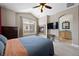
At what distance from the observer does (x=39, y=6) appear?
7.73 feet

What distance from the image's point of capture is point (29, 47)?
225 cm

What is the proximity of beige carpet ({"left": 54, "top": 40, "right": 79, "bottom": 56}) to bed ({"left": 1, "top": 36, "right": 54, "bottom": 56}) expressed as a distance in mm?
110

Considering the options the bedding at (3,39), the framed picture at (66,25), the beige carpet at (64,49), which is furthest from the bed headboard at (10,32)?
the framed picture at (66,25)

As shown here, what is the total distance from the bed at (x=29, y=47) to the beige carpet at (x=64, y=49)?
0.11 metres

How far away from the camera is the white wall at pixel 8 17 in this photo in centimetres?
238

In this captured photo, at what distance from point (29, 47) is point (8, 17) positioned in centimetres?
74

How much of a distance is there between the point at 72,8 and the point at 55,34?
0.64m

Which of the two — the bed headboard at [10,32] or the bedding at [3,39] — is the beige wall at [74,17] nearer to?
the bed headboard at [10,32]

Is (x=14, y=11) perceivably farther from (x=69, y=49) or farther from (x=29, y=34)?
(x=69, y=49)

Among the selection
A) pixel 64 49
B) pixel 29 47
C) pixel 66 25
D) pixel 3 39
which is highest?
pixel 66 25

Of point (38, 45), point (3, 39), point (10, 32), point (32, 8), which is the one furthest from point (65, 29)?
point (3, 39)

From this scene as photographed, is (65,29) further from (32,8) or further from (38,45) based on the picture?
(32,8)

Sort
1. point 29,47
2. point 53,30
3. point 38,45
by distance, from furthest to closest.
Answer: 1. point 53,30
2. point 38,45
3. point 29,47

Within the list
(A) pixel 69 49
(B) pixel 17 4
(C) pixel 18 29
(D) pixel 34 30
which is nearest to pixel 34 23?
(D) pixel 34 30
